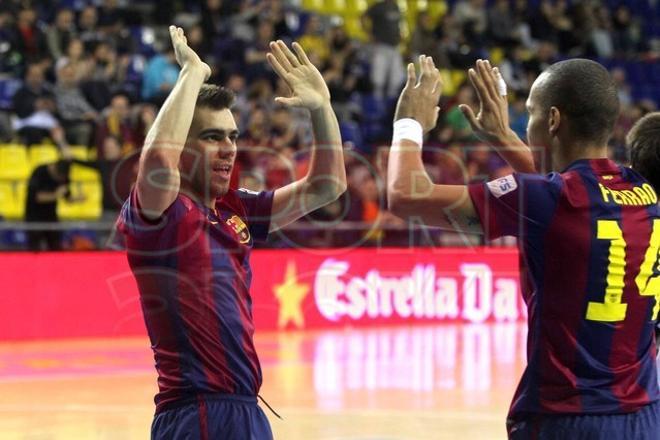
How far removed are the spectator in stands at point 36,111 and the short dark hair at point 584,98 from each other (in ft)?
37.7

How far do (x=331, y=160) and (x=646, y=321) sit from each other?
4.72 feet

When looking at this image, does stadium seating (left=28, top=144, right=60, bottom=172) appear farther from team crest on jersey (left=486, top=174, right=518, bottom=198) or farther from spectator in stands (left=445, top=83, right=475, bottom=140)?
team crest on jersey (left=486, top=174, right=518, bottom=198)

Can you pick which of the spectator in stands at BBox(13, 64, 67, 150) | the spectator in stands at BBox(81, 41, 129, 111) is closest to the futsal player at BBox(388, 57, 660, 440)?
the spectator in stands at BBox(13, 64, 67, 150)

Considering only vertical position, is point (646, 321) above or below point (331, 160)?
below

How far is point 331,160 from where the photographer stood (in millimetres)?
4738

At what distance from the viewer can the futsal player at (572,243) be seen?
148 inches

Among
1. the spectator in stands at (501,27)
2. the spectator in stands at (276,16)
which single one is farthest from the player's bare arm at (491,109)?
the spectator in stands at (501,27)

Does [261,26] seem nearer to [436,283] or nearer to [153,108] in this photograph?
[153,108]

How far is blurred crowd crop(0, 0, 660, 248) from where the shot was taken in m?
15.2

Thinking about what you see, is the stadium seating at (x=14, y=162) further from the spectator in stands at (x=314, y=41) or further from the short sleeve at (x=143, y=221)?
the short sleeve at (x=143, y=221)

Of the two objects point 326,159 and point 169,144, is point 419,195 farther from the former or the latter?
point 326,159

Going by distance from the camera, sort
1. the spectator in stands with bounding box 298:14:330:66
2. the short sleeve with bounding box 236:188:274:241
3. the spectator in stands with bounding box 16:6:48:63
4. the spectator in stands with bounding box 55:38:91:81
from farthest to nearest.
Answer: the spectator in stands with bounding box 298:14:330:66, the spectator in stands with bounding box 16:6:48:63, the spectator in stands with bounding box 55:38:91:81, the short sleeve with bounding box 236:188:274:241

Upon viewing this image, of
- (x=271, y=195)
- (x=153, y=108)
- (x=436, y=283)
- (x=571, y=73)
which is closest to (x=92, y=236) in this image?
(x=153, y=108)

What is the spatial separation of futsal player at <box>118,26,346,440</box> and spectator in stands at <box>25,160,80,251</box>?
9.92 m
